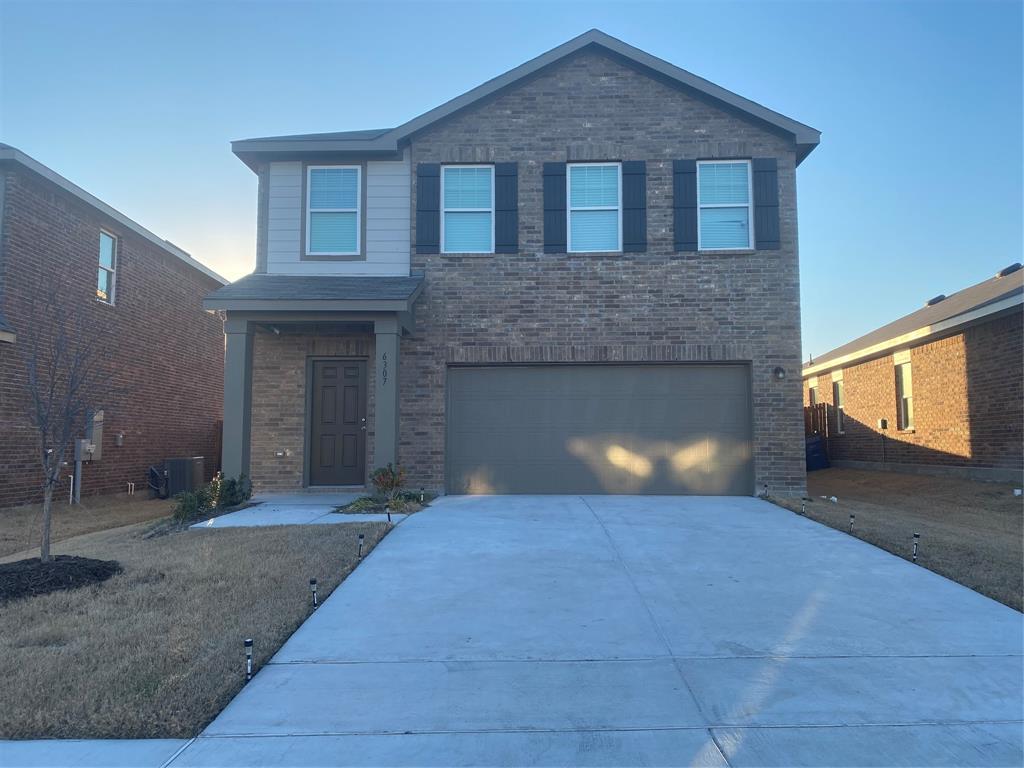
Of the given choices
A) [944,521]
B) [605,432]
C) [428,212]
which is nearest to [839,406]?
[944,521]

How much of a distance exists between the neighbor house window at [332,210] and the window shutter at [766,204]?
6624 millimetres

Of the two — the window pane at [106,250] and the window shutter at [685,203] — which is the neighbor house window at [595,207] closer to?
the window shutter at [685,203]

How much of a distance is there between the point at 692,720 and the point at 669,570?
284cm

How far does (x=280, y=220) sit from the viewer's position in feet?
37.7

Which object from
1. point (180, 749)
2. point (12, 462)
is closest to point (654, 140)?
point (180, 749)

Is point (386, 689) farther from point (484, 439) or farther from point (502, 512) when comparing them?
point (484, 439)

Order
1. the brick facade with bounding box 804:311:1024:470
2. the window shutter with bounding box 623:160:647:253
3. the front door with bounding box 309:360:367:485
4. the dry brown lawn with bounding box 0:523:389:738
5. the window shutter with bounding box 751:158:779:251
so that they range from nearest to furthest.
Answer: the dry brown lawn with bounding box 0:523:389:738
the window shutter with bounding box 751:158:779:251
the window shutter with bounding box 623:160:647:253
the front door with bounding box 309:360:367:485
the brick facade with bounding box 804:311:1024:470

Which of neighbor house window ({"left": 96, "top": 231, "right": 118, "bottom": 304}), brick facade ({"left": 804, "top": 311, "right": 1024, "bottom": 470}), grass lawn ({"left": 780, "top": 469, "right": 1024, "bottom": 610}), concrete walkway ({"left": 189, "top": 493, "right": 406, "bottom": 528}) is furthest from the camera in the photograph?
neighbor house window ({"left": 96, "top": 231, "right": 118, "bottom": 304})

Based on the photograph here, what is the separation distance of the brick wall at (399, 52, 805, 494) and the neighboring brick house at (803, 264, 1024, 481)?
5.04 m

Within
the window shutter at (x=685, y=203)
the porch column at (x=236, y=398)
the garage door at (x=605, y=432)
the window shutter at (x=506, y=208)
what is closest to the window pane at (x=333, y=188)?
the window shutter at (x=506, y=208)

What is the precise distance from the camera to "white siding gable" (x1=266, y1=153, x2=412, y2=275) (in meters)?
11.4

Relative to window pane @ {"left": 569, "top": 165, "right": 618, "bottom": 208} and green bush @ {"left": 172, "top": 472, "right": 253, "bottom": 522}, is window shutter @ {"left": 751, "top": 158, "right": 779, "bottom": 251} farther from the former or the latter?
green bush @ {"left": 172, "top": 472, "right": 253, "bottom": 522}

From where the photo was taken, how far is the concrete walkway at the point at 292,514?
336 inches

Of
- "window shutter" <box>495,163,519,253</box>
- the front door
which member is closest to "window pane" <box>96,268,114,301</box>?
the front door
